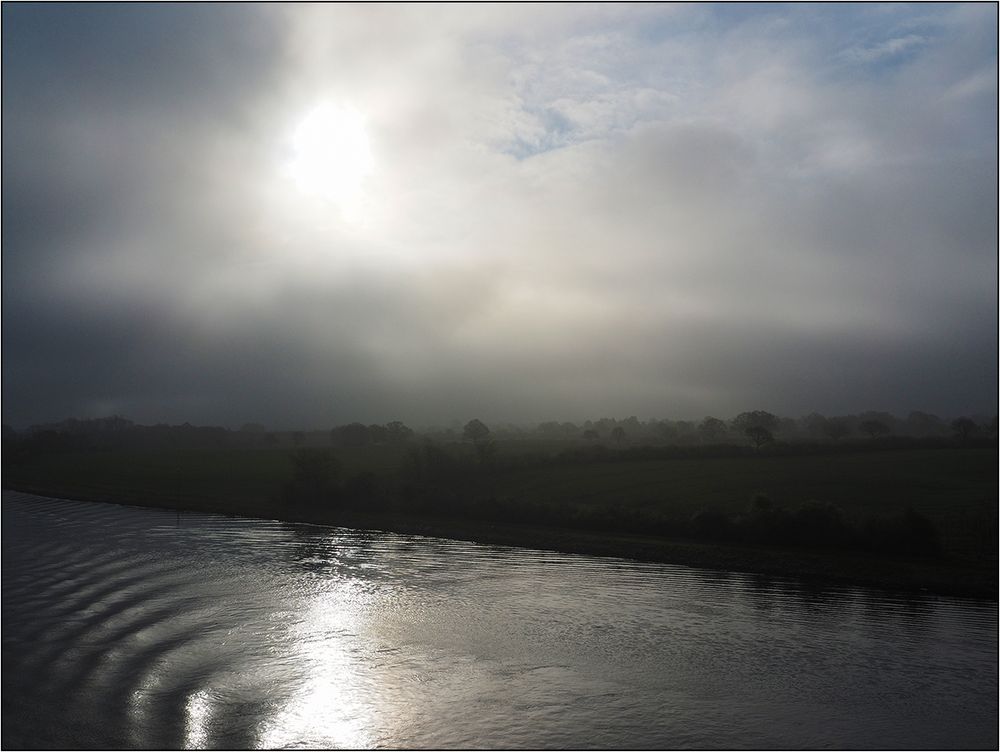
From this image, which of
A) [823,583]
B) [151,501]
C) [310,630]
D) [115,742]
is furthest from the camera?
[151,501]

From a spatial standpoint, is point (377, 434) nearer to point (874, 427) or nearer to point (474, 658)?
point (874, 427)

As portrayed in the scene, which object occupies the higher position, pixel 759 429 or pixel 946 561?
pixel 759 429

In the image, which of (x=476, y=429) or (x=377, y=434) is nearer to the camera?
(x=476, y=429)

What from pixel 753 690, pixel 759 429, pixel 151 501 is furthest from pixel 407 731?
pixel 759 429

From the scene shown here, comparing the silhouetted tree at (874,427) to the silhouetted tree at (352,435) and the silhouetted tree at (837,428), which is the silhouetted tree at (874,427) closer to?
the silhouetted tree at (837,428)

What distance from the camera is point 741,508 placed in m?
53.4

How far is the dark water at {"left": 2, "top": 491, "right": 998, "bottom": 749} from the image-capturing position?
17.4 meters

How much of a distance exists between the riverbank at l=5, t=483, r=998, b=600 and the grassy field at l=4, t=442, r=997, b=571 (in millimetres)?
1259

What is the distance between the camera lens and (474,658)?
23.0 metres

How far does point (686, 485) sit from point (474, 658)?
43251mm

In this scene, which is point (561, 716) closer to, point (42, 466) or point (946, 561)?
point (946, 561)

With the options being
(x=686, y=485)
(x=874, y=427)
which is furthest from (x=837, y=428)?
(x=686, y=485)

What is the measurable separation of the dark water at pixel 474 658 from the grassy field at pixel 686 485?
14.2 m

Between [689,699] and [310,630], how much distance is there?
13.0m
